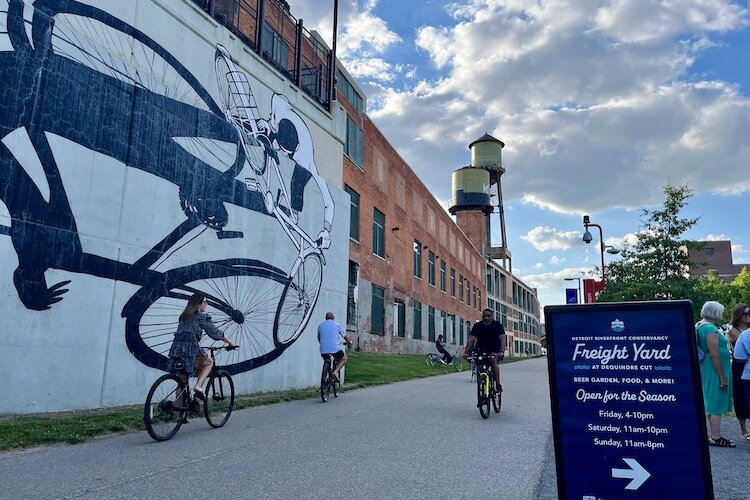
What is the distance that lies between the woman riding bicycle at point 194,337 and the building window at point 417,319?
29.7 metres

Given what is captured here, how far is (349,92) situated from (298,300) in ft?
56.6

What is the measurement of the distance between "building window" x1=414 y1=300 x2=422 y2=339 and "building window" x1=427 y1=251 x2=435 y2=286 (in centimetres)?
356

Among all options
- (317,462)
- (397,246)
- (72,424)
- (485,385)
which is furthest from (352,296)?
(317,462)

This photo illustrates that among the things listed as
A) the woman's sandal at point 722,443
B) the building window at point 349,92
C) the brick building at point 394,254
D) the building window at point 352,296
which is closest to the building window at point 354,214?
the brick building at point 394,254

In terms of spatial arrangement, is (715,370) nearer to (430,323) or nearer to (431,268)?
(430,323)

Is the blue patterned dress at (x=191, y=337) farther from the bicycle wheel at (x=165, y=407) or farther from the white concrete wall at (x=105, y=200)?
the white concrete wall at (x=105, y=200)

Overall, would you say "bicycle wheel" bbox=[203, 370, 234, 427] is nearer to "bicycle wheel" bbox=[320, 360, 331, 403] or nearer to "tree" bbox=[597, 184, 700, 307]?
"bicycle wheel" bbox=[320, 360, 331, 403]

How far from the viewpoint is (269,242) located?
13.1 m

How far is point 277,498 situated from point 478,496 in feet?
5.40

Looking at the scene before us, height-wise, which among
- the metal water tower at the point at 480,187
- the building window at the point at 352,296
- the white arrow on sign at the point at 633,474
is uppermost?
the metal water tower at the point at 480,187

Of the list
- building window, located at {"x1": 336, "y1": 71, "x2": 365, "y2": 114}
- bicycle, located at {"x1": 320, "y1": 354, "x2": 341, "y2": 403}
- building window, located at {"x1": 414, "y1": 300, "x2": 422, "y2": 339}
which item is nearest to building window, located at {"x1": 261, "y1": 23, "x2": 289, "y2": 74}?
bicycle, located at {"x1": 320, "y1": 354, "x2": 341, "y2": 403}

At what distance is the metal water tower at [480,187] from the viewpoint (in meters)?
65.6

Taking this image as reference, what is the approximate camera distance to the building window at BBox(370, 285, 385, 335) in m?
29.2

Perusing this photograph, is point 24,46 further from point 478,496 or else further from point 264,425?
point 478,496
